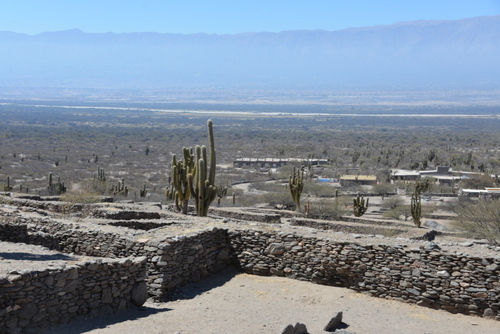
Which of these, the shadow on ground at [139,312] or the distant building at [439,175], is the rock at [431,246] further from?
the distant building at [439,175]

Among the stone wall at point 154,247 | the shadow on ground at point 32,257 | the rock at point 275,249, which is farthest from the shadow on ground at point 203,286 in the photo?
the shadow on ground at point 32,257

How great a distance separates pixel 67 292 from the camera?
9.71 meters

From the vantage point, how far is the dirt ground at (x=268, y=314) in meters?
9.91

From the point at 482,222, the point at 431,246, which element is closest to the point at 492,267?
the point at 431,246

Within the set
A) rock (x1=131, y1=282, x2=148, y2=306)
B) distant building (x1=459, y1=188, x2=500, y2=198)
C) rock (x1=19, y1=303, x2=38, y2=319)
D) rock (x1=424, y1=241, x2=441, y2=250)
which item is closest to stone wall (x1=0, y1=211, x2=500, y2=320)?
rock (x1=424, y1=241, x2=441, y2=250)

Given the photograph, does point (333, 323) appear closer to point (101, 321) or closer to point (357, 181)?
point (101, 321)

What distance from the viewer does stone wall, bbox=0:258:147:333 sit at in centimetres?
893

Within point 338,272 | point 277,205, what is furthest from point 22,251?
point 277,205

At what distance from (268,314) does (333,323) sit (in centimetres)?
128

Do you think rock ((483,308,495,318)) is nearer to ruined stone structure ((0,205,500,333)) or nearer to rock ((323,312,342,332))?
ruined stone structure ((0,205,500,333))

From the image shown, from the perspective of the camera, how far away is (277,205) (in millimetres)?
41500

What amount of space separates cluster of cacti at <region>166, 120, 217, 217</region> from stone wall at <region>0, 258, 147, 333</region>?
11094 mm

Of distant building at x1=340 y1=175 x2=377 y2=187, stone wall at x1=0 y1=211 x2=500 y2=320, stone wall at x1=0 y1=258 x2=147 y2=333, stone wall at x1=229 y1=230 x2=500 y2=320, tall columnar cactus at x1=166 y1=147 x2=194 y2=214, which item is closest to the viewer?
stone wall at x1=0 y1=258 x2=147 y2=333

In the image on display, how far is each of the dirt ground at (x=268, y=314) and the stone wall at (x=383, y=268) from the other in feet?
0.74
